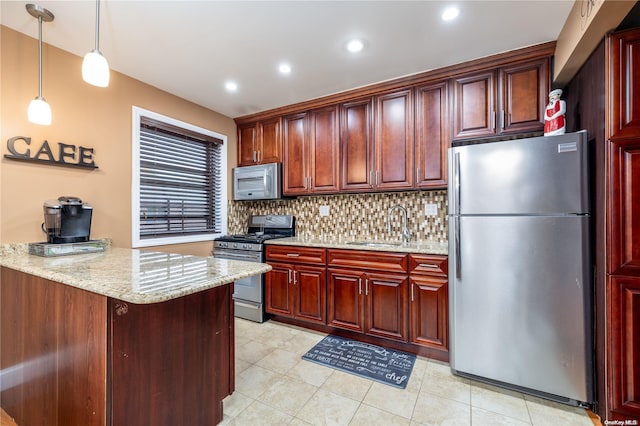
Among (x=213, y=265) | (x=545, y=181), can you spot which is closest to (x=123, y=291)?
(x=213, y=265)

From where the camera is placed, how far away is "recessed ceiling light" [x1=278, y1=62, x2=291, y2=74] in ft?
7.78

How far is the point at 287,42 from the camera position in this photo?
2055 millimetres

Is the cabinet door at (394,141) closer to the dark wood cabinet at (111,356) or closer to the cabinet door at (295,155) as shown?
the cabinet door at (295,155)

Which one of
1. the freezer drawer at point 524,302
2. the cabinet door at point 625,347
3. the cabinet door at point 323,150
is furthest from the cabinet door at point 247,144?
the cabinet door at point 625,347

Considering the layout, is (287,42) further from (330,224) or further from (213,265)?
(330,224)

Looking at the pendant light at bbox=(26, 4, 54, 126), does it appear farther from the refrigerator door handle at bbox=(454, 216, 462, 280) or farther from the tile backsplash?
the refrigerator door handle at bbox=(454, 216, 462, 280)

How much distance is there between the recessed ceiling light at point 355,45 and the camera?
2038mm

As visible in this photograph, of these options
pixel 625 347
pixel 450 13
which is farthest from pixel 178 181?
pixel 625 347

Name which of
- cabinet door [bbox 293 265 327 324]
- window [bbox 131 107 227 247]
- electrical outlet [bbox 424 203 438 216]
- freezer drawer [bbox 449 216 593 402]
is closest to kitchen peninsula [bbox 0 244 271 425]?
window [bbox 131 107 227 247]

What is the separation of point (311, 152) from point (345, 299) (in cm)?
161

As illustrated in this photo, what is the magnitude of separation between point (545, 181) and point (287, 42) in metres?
1.98

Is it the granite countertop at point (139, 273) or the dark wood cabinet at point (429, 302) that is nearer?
the granite countertop at point (139, 273)

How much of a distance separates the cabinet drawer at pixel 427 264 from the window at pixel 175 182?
2.31 metres

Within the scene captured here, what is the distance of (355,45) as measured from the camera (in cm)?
208
